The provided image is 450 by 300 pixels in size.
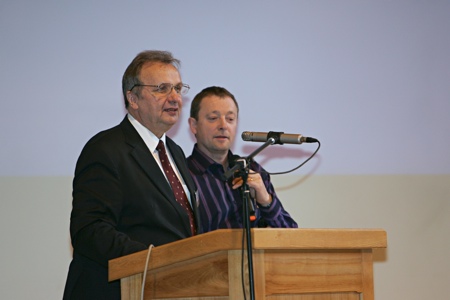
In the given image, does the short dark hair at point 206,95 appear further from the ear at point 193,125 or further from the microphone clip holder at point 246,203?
the microphone clip holder at point 246,203

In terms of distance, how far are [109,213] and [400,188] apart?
7.86ft

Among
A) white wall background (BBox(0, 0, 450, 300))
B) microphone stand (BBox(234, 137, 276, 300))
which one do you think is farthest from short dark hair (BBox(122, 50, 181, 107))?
microphone stand (BBox(234, 137, 276, 300))

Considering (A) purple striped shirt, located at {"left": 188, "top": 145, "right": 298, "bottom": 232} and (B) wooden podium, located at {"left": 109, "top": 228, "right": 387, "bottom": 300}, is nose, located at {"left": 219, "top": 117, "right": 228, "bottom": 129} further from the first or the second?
(B) wooden podium, located at {"left": 109, "top": 228, "right": 387, "bottom": 300}

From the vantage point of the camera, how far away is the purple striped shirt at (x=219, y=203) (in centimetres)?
347

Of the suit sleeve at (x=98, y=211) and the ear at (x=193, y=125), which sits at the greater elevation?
the ear at (x=193, y=125)

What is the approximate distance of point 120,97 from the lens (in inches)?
153

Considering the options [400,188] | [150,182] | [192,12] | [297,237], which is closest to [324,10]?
[192,12]

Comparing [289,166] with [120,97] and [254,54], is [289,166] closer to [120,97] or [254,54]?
[254,54]

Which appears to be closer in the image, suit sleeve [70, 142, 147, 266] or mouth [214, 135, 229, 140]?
suit sleeve [70, 142, 147, 266]

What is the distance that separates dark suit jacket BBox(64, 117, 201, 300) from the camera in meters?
2.53

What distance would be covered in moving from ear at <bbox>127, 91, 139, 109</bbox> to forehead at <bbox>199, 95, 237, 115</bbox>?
0.72 metres

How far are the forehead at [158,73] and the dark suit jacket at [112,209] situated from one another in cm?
36

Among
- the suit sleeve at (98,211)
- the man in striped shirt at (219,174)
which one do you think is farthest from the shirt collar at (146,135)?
the man in striped shirt at (219,174)

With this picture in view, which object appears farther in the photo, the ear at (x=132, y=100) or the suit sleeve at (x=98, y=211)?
the ear at (x=132, y=100)
